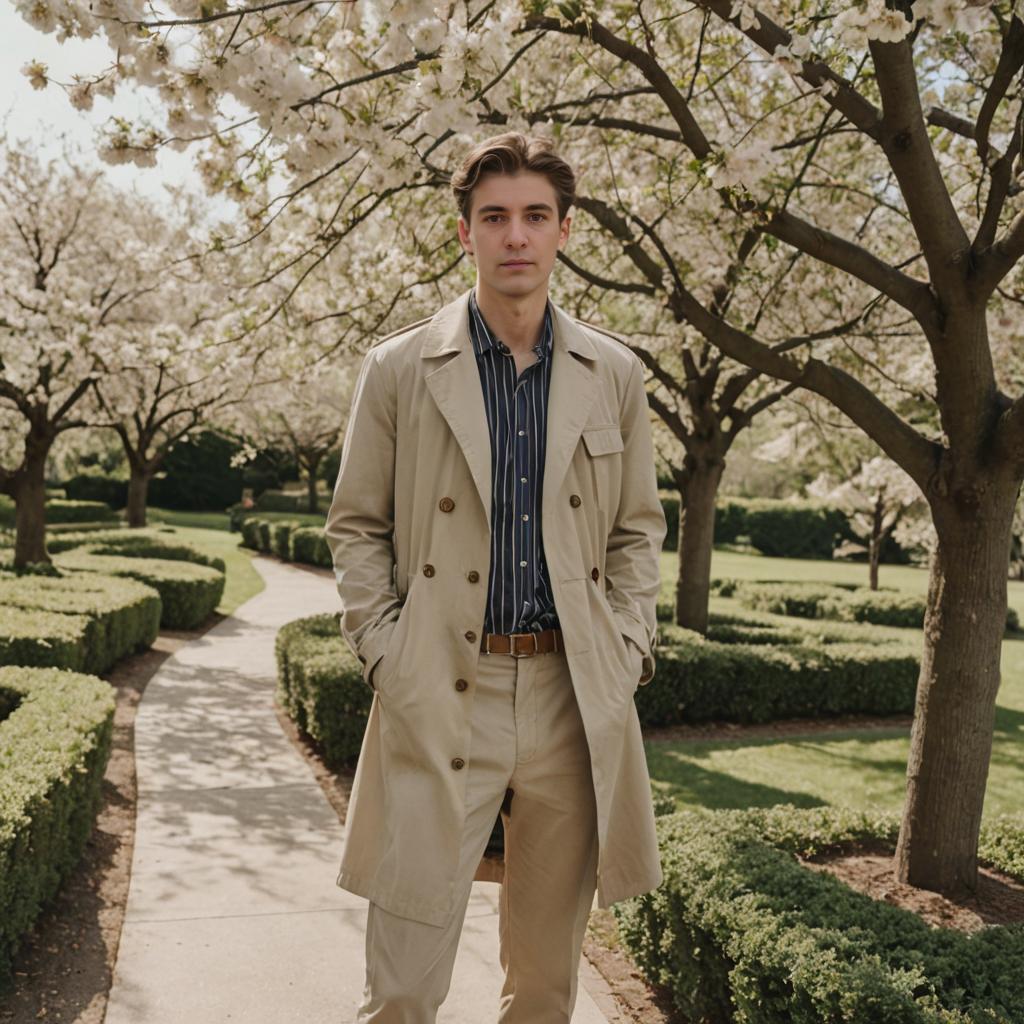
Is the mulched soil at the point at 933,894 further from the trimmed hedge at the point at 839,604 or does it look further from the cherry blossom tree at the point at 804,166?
the trimmed hedge at the point at 839,604

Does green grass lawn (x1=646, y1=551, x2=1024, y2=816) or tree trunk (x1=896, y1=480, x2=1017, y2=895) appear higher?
tree trunk (x1=896, y1=480, x2=1017, y2=895)

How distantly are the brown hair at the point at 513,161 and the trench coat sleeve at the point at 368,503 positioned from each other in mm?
453

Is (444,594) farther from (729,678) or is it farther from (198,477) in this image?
(198,477)

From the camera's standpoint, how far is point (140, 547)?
55.9 ft

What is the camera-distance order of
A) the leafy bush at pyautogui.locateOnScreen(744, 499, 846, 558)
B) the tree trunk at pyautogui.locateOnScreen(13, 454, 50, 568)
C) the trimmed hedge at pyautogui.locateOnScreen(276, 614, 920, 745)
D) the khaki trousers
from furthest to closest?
the leafy bush at pyautogui.locateOnScreen(744, 499, 846, 558)
the tree trunk at pyautogui.locateOnScreen(13, 454, 50, 568)
the trimmed hedge at pyautogui.locateOnScreen(276, 614, 920, 745)
the khaki trousers

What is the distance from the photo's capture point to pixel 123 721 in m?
7.67

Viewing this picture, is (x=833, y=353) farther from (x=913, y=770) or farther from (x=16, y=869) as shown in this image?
(x=16, y=869)

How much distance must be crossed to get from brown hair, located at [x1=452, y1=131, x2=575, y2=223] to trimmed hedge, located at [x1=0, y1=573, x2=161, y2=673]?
5699mm

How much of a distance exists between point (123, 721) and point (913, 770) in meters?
5.80

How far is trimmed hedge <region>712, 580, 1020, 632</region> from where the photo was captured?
17.1 m

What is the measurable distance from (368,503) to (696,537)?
8.46 m

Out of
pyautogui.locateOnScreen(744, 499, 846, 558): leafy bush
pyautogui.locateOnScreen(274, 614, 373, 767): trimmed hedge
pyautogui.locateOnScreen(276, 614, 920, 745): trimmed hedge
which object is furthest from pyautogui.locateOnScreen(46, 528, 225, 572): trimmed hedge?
pyautogui.locateOnScreen(744, 499, 846, 558): leafy bush

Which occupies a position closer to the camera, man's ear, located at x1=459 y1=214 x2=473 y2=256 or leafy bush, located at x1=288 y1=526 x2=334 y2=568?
man's ear, located at x1=459 y1=214 x2=473 y2=256

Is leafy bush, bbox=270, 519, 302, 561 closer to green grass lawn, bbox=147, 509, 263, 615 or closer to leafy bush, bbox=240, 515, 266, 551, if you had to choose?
green grass lawn, bbox=147, 509, 263, 615
